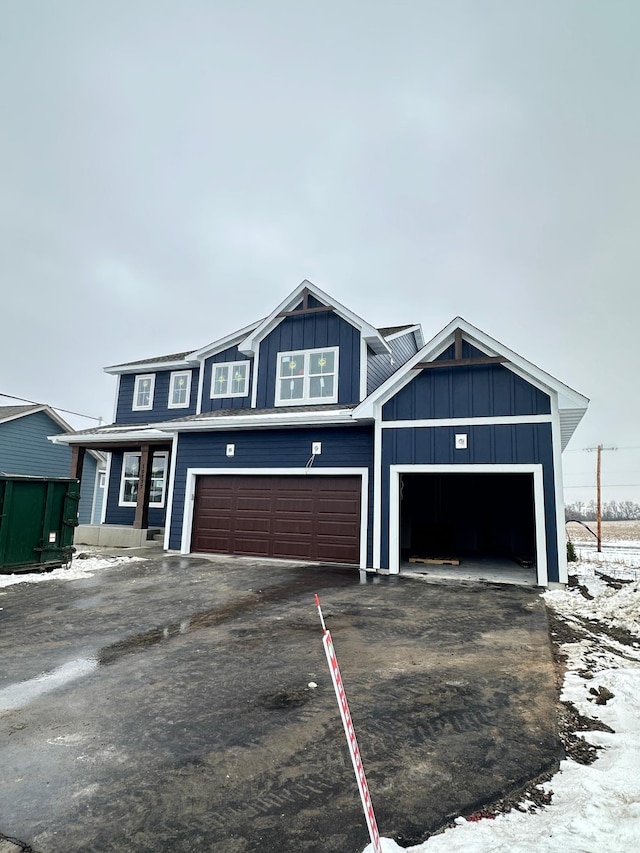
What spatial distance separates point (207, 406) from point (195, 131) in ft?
49.5

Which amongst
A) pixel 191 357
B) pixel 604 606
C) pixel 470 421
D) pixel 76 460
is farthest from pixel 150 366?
pixel 604 606

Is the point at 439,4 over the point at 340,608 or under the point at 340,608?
over

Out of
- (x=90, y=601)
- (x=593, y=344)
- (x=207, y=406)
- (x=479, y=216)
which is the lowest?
(x=90, y=601)

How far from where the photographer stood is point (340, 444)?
1163 cm

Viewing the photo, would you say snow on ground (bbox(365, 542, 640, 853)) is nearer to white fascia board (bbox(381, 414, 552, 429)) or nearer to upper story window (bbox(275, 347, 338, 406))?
white fascia board (bbox(381, 414, 552, 429))

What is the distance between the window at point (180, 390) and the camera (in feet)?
55.1

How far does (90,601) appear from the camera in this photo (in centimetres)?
727

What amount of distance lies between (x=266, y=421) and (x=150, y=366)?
780cm

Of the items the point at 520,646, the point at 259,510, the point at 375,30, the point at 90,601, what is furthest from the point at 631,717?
the point at 375,30

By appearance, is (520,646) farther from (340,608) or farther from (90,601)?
(90,601)

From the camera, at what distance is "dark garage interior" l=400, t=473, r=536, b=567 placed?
15195mm

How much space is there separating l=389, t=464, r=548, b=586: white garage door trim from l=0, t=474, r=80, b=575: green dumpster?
7601 millimetres

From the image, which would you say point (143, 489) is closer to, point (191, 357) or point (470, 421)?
point (191, 357)

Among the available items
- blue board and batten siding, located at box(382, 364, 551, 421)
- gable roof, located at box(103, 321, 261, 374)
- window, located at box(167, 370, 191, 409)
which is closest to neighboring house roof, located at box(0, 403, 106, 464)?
gable roof, located at box(103, 321, 261, 374)
